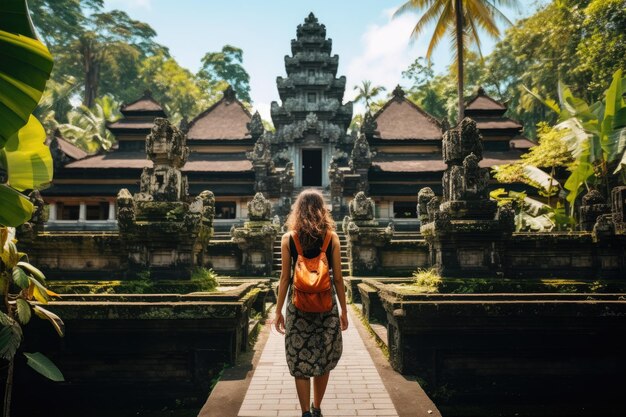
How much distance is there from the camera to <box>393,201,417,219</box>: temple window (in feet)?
72.3

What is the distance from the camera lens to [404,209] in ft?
74.2

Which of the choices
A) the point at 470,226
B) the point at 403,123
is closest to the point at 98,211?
the point at 403,123

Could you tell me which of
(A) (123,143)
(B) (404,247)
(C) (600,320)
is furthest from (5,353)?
(A) (123,143)

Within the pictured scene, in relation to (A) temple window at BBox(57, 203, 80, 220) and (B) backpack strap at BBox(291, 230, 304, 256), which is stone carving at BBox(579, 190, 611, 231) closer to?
(B) backpack strap at BBox(291, 230, 304, 256)

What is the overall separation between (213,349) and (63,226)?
64.2ft

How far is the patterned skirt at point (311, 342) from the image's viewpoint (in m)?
3.52

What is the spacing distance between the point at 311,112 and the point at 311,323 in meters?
23.8

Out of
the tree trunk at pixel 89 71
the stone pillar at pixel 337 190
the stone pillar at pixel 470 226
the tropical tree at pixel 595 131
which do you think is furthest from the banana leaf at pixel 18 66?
the tree trunk at pixel 89 71

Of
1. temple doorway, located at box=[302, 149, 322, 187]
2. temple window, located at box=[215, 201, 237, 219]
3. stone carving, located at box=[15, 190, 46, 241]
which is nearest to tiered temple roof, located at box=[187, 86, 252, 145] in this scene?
temple window, located at box=[215, 201, 237, 219]

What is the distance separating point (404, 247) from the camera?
38.2 ft

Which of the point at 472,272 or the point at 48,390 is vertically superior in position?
the point at 472,272

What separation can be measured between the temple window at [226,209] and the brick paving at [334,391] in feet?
57.9

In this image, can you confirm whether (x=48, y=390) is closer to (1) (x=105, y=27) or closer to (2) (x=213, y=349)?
(2) (x=213, y=349)

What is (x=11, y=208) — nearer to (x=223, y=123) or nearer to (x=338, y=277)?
(x=338, y=277)
